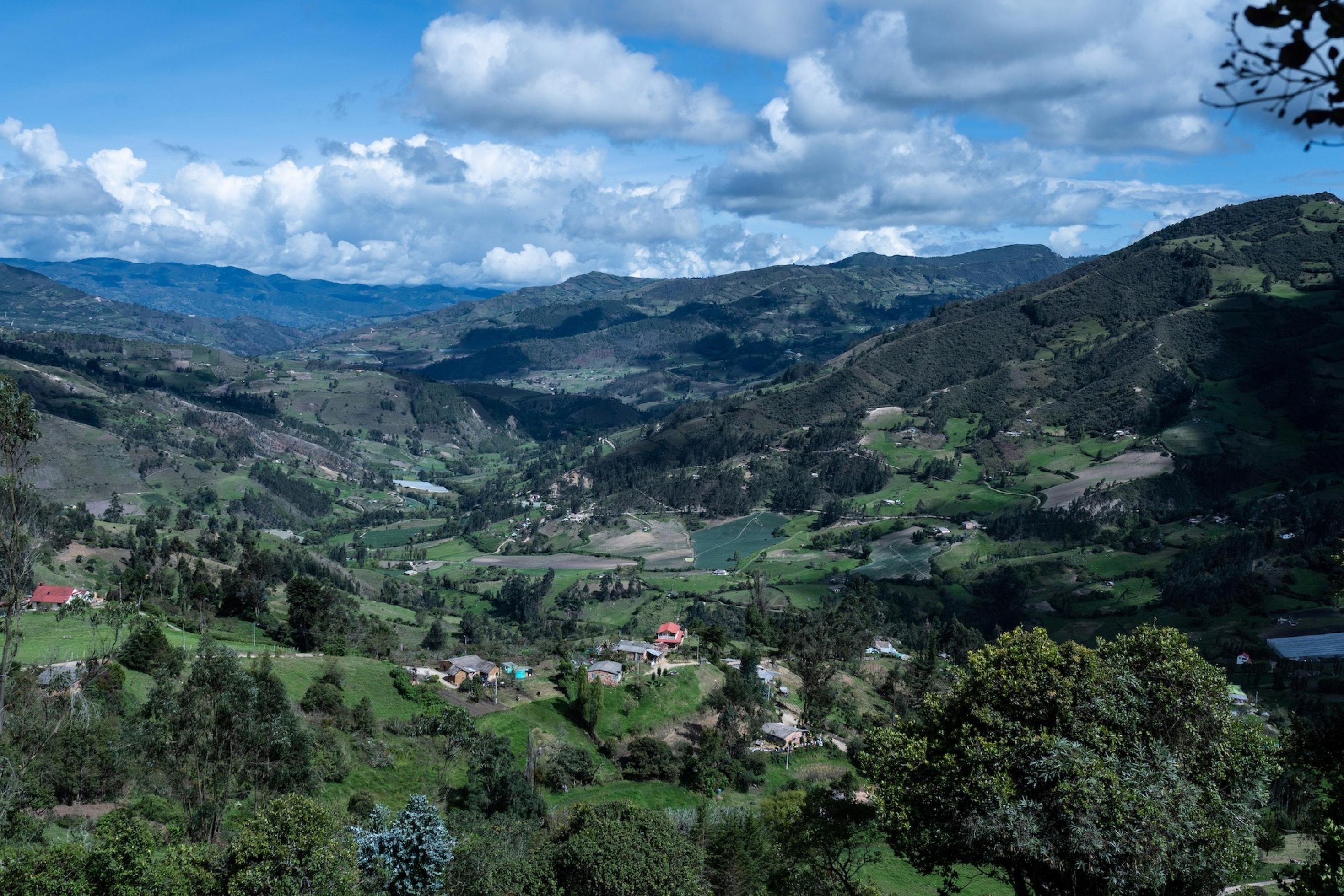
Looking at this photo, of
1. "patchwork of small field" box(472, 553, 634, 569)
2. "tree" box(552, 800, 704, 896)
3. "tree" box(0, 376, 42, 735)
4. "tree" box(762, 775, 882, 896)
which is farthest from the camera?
"patchwork of small field" box(472, 553, 634, 569)

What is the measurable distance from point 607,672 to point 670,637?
23.3m

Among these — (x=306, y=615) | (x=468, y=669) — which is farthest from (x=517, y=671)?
(x=306, y=615)

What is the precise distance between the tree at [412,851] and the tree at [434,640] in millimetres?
58166

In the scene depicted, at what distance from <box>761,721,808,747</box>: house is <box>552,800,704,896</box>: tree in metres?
34.0

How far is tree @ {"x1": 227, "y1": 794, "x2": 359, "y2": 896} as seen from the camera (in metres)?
20.1

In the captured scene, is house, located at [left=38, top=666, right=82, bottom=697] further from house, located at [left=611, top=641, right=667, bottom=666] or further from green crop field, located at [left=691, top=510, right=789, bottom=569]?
green crop field, located at [left=691, top=510, right=789, bottom=569]

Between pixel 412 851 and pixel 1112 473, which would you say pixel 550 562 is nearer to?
pixel 1112 473

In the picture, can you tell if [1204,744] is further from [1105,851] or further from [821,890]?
[821,890]

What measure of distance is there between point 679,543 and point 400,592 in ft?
216

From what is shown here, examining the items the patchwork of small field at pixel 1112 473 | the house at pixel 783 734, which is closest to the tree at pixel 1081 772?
the house at pixel 783 734

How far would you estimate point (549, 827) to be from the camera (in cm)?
3891

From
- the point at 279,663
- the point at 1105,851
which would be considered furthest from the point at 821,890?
the point at 279,663

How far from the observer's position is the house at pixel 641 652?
74688mm

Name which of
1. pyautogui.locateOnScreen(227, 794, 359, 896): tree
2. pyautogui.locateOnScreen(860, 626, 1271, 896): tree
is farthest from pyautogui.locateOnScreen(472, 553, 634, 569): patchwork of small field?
pyautogui.locateOnScreen(860, 626, 1271, 896): tree
